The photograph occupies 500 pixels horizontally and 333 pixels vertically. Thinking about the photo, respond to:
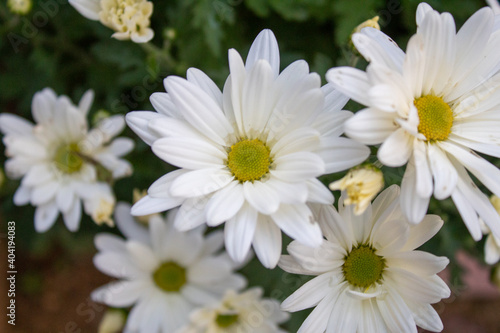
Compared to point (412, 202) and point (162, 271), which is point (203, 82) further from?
point (162, 271)

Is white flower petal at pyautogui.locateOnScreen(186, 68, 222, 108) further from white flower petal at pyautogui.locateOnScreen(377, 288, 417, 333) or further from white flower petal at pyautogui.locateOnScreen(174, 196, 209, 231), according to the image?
white flower petal at pyautogui.locateOnScreen(377, 288, 417, 333)

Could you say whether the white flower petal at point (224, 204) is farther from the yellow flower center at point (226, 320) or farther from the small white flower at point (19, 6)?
the small white flower at point (19, 6)

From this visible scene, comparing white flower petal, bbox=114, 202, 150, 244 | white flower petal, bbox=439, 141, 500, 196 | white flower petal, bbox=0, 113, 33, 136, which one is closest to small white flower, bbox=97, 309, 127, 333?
white flower petal, bbox=114, 202, 150, 244

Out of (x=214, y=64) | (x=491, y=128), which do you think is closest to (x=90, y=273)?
(x=214, y=64)

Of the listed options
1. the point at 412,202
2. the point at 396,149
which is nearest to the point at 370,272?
the point at 412,202

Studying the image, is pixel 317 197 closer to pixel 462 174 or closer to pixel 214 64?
pixel 462 174

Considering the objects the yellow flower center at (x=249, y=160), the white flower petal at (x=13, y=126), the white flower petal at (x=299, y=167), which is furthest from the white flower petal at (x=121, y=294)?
the white flower petal at (x=299, y=167)
